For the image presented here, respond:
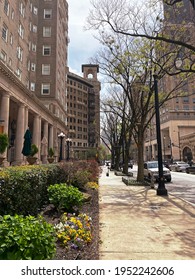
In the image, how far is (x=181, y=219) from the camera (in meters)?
7.56

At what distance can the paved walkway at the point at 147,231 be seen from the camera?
186 inches

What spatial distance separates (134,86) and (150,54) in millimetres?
3884

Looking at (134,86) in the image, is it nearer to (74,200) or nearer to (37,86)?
(74,200)

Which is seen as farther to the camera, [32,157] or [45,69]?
[45,69]

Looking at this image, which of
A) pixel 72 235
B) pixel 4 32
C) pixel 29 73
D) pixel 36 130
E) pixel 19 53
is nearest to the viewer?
pixel 72 235

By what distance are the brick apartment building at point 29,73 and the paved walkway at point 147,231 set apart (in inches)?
621

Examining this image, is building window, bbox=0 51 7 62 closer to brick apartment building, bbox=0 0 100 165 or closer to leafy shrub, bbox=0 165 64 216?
brick apartment building, bbox=0 0 100 165

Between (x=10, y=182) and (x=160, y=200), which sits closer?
(x=10, y=182)

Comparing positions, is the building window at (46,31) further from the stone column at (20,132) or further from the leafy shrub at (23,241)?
the leafy shrub at (23,241)

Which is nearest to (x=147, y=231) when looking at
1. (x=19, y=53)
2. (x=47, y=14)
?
(x=19, y=53)

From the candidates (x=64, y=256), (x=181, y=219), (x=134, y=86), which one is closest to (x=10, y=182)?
(x=64, y=256)

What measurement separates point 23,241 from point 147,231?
408 cm

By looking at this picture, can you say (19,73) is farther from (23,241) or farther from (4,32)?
(23,241)

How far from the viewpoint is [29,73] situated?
1586 inches
